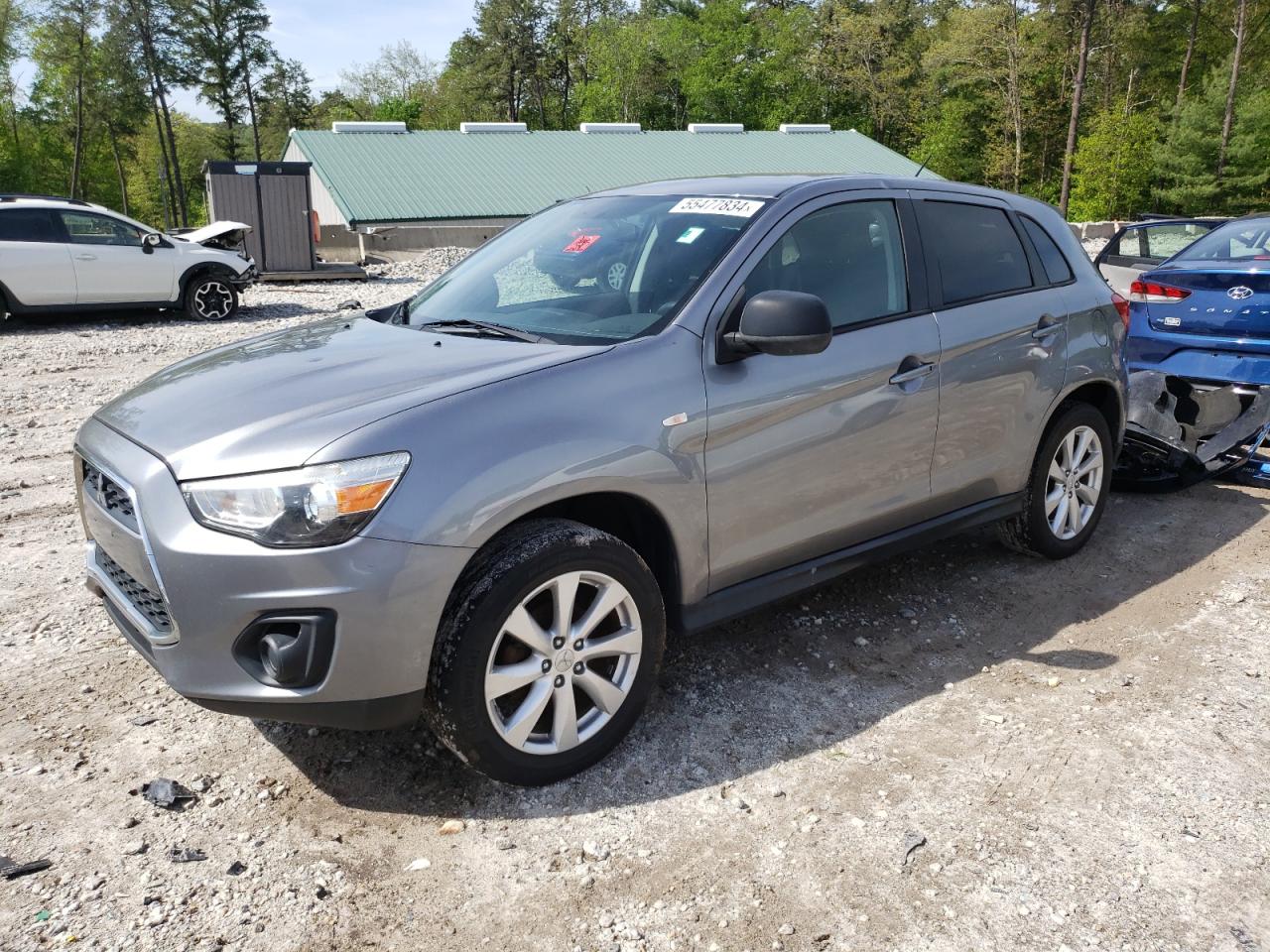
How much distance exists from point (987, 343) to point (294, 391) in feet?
9.24

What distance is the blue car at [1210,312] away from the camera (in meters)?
6.62

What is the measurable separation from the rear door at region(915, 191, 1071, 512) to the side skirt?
0.07 m

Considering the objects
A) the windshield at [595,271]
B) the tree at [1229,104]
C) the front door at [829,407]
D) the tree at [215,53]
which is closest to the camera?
the front door at [829,407]

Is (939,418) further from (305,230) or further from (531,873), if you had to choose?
(305,230)

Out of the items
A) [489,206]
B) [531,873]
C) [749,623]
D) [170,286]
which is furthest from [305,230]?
[531,873]

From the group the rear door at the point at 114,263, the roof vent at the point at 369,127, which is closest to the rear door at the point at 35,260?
the rear door at the point at 114,263

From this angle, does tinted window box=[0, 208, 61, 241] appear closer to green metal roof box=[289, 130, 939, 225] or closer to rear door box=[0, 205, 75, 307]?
rear door box=[0, 205, 75, 307]

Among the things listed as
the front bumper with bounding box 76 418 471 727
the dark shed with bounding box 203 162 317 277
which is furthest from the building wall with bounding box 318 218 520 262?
the front bumper with bounding box 76 418 471 727

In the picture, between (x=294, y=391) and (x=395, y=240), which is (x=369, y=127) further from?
(x=294, y=391)

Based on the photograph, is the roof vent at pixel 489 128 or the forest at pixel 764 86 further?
the forest at pixel 764 86

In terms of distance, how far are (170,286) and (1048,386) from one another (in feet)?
43.7

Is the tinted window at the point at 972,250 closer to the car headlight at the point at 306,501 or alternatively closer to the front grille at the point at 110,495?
the car headlight at the point at 306,501

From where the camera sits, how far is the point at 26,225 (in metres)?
13.3

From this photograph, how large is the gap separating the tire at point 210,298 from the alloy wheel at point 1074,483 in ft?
43.5
